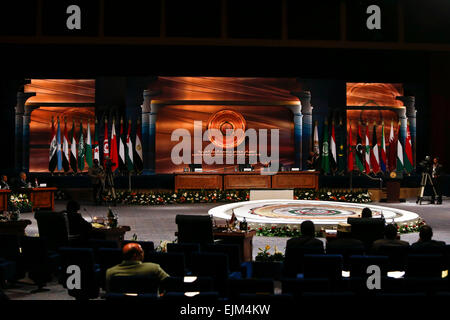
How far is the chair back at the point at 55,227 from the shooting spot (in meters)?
6.64

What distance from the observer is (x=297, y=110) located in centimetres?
1923

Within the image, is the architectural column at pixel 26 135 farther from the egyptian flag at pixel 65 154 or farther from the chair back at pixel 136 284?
the chair back at pixel 136 284

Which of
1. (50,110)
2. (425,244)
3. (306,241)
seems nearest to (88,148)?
(50,110)

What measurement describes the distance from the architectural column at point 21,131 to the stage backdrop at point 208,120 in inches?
189

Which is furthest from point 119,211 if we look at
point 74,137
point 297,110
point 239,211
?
point 297,110

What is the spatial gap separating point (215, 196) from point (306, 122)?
4.89 m

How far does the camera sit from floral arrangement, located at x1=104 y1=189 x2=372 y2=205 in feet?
52.6

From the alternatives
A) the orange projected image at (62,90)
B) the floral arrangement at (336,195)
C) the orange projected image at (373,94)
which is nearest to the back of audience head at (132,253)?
the floral arrangement at (336,195)

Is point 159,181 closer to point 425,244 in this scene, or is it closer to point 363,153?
point 363,153

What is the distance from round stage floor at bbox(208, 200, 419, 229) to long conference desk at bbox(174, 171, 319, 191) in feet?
12.5

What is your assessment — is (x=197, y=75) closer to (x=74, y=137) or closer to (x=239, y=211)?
(x=74, y=137)

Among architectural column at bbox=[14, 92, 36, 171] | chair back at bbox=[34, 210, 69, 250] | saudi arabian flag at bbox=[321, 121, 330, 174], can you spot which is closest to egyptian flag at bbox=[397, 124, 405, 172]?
saudi arabian flag at bbox=[321, 121, 330, 174]

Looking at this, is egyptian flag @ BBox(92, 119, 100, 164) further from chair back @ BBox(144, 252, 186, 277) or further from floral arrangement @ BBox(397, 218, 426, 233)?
chair back @ BBox(144, 252, 186, 277)

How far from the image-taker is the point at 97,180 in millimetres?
15445
